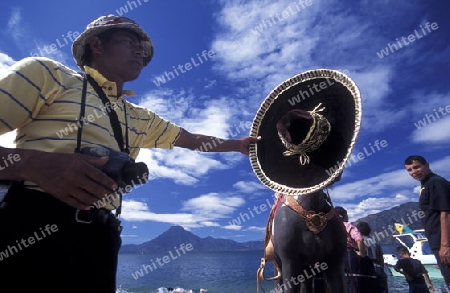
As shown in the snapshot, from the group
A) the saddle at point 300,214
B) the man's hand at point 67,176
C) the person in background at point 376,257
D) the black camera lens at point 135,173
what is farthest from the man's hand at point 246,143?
the person in background at point 376,257

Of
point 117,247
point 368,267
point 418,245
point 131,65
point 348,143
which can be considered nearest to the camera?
point 117,247

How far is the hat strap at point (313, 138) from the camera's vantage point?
153 inches

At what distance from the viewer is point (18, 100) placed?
2.03 m

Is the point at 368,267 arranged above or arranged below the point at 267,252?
below

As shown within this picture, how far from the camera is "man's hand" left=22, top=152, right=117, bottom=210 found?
1.73 m

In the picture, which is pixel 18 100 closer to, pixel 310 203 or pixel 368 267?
pixel 310 203

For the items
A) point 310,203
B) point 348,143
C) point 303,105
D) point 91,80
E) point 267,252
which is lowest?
point 267,252

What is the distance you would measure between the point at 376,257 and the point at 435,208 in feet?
13.9

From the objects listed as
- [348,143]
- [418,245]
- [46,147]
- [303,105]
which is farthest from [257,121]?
[418,245]

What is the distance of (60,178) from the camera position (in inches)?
68.6

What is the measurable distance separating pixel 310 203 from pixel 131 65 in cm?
340

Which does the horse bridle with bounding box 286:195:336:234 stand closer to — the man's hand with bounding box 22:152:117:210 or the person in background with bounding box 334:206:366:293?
the man's hand with bounding box 22:152:117:210

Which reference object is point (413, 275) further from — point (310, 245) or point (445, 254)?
point (310, 245)

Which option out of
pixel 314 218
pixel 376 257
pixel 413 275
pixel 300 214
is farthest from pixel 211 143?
pixel 413 275
